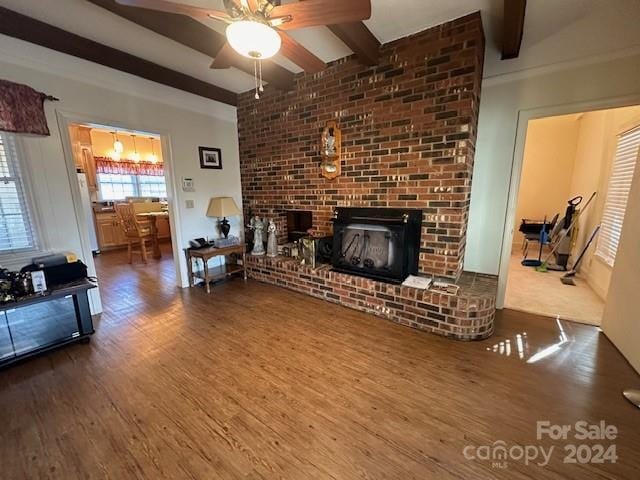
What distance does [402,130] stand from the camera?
2.60 m

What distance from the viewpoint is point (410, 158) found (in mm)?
2596

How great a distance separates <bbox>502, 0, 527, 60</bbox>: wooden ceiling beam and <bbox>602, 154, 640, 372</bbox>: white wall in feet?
4.64

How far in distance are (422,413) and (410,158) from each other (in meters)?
2.14

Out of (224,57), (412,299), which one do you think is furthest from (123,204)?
(412,299)

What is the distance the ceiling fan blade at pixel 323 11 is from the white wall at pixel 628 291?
8.12 ft

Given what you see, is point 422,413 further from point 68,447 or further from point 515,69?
point 515,69

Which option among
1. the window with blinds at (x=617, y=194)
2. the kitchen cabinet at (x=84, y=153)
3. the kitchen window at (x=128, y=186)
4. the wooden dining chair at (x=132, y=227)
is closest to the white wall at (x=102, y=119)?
the wooden dining chair at (x=132, y=227)

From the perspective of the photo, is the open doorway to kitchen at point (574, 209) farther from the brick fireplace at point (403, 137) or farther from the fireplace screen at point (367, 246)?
the fireplace screen at point (367, 246)

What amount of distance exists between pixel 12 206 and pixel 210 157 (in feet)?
6.77

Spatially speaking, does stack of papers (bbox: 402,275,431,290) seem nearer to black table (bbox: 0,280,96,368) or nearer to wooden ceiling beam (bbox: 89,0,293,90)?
wooden ceiling beam (bbox: 89,0,293,90)

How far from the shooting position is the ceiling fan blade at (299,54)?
183 cm

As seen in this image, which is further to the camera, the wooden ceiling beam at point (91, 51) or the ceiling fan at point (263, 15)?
the wooden ceiling beam at point (91, 51)

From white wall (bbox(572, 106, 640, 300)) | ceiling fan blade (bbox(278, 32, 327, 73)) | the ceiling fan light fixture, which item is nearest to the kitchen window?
ceiling fan blade (bbox(278, 32, 327, 73))

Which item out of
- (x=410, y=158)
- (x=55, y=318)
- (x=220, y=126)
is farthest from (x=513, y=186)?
(x=55, y=318)
